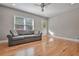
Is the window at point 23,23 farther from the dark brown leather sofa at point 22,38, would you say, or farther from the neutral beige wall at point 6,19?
the dark brown leather sofa at point 22,38

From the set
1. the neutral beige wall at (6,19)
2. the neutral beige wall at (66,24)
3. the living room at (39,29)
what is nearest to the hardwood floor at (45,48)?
the living room at (39,29)

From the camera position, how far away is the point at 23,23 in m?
2.52

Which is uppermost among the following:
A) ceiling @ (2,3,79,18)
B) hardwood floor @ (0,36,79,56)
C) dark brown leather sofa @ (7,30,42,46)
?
ceiling @ (2,3,79,18)

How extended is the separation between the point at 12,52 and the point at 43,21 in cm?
118

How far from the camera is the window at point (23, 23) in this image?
248cm

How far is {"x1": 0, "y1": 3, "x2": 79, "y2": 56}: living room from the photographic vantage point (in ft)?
7.91

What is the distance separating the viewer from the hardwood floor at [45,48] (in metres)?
2.40

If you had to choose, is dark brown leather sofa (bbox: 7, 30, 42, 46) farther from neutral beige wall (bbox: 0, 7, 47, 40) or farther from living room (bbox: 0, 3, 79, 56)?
neutral beige wall (bbox: 0, 7, 47, 40)

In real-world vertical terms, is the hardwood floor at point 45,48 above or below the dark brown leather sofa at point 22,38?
below

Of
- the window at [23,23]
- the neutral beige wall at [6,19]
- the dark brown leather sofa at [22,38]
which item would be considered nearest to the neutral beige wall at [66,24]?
the dark brown leather sofa at [22,38]

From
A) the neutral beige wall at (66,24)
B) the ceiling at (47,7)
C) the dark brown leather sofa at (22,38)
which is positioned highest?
the ceiling at (47,7)

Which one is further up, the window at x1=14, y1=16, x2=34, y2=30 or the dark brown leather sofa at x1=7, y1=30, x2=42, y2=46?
the window at x1=14, y1=16, x2=34, y2=30

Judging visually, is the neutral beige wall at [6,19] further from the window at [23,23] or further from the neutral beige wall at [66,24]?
the neutral beige wall at [66,24]

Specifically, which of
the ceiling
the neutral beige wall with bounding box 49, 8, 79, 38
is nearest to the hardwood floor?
the neutral beige wall with bounding box 49, 8, 79, 38
